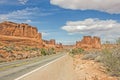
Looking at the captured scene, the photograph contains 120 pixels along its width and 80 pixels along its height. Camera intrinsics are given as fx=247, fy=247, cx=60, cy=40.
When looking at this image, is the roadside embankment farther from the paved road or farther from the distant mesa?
the distant mesa

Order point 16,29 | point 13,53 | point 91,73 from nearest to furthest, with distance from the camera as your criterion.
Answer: point 91,73 → point 13,53 → point 16,29

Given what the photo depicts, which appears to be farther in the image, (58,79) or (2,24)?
(2,24)

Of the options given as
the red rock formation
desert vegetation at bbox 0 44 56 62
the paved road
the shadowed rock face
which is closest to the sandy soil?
the paved road

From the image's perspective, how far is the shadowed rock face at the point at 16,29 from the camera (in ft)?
397

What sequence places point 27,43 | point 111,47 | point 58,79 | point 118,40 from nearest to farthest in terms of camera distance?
1. point 58,79
2. point 118,40
3. point 111,47
4. point 27,43

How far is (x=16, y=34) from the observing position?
125 meters

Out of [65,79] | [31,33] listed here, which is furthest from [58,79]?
[31,33]

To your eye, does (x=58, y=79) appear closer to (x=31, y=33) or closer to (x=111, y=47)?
(x=111, y=47)

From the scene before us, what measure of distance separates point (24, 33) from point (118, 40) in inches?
4607

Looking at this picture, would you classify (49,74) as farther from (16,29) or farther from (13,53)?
(16,29)

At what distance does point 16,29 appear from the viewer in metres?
127

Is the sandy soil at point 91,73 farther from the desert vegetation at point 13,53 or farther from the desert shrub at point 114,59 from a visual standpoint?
the desert vegetation at point 13,53

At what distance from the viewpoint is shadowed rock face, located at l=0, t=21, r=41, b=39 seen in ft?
397

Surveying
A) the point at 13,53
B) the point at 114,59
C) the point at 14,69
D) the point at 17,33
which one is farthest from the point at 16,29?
the point at 114,59
